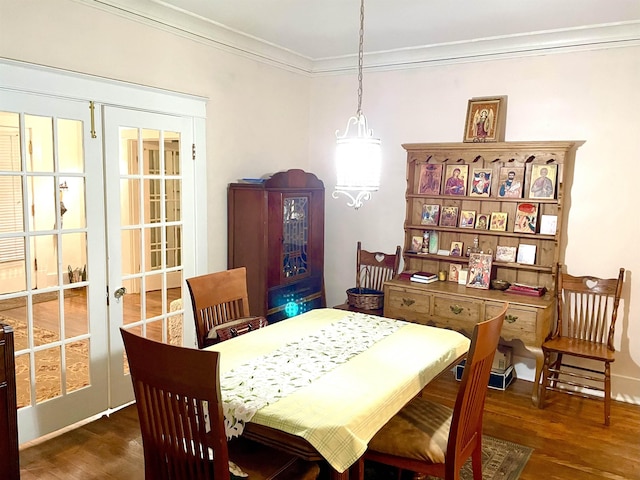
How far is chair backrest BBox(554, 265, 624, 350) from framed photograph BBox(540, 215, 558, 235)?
0.27 meters

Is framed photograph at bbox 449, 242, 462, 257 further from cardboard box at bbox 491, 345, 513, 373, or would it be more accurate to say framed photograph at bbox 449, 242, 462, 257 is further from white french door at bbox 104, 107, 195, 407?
white french door at bbox 104, 107, 195, 407

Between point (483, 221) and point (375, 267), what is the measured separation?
1.07 meters

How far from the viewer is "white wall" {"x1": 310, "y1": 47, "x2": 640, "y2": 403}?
3719 mm

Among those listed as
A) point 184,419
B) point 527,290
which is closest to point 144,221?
point 184,419

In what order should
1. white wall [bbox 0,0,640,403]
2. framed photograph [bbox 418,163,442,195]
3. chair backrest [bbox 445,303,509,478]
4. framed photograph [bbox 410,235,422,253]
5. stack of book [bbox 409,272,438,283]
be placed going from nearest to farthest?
1. chair backrest [bbox 445,303,509,478]
2. white wall [bbox 0,0,640,403]
3. stack of book [bbox 409,272,438,283]
4. framed photograph [bbox 418,163,442,195]
5. framed photograph [bbox 410,235,422,253]

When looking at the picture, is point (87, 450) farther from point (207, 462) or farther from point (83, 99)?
point (83, 99)

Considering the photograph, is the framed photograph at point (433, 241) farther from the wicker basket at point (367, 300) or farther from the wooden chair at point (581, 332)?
the wooden chair at point (581, 332)

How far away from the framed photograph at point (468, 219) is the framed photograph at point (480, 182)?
0.15m

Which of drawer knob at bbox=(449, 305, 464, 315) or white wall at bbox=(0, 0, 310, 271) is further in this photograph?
drawer knob at bbox=(449, 305, 464, 315)

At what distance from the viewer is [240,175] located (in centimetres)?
429

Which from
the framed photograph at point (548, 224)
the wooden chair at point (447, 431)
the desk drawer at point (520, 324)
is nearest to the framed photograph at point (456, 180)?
the framed photograph at point (548, 224)

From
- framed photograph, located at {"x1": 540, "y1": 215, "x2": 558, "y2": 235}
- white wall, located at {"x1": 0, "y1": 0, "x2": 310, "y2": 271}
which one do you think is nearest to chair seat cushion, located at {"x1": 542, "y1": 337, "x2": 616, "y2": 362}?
framed photograph, located at {"x1": 540, "y1": 215, "x2": 558, "y2": 235}

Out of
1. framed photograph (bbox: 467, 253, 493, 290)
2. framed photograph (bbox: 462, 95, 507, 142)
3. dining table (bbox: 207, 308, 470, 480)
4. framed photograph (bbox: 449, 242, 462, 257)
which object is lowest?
dining table (bbox: 207, 308, 470, 480)

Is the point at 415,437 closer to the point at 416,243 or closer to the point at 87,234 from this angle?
the point at 87,234
